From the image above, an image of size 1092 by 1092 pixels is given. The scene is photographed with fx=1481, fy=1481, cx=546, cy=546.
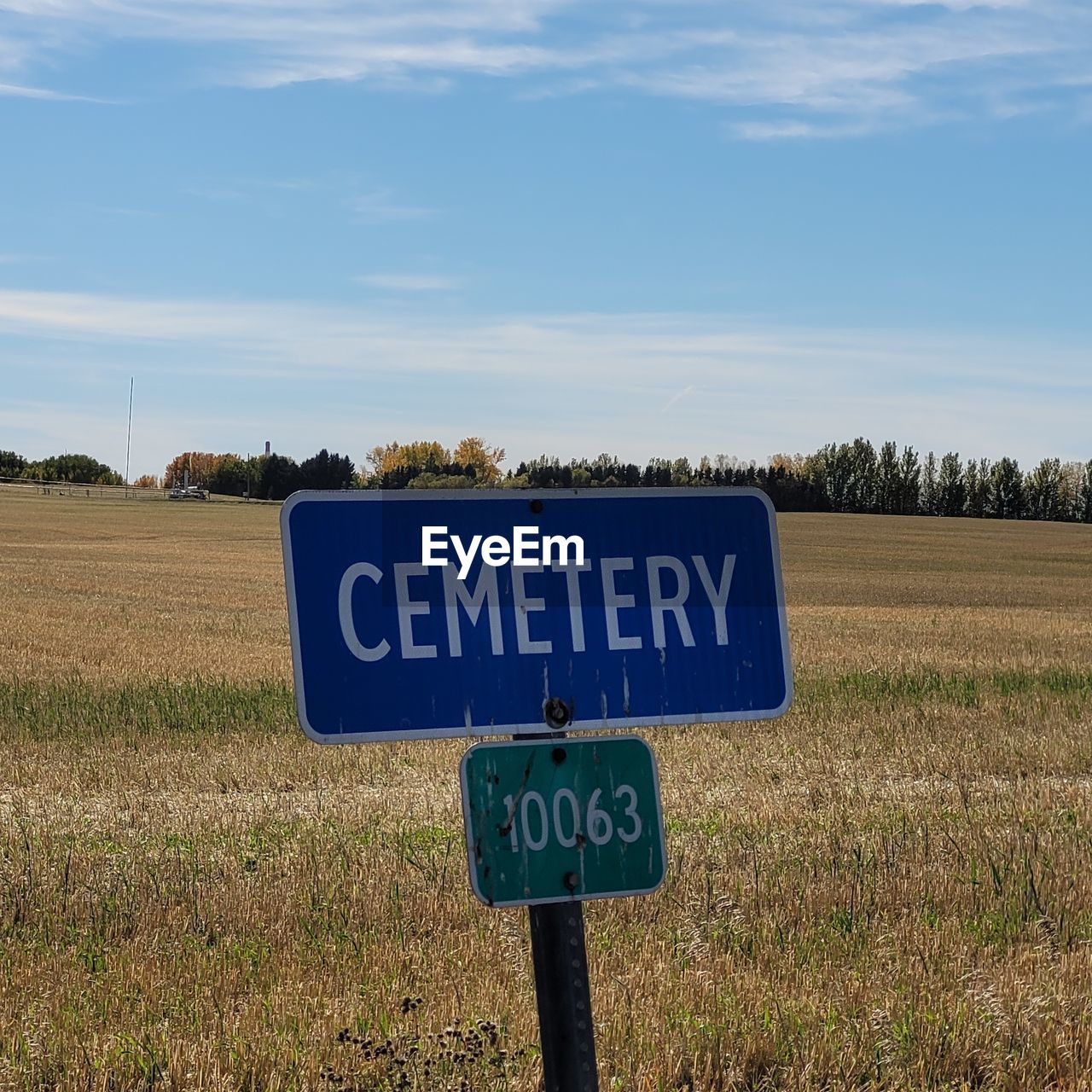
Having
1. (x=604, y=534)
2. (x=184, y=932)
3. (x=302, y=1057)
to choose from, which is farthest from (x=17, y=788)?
(x=604, y=534)

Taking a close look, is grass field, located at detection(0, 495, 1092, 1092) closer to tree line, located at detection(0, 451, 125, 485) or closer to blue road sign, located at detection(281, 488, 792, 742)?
blue road sign, located at detection(281, 488, 792, 742)

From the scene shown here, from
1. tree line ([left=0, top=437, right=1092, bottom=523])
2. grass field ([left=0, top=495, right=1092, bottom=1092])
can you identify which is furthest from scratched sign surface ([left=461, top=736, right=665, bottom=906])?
tree line ([left=0, top=437, right=1092, bottom=523])

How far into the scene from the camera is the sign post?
301cm

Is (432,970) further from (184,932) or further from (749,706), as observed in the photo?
(749,706)

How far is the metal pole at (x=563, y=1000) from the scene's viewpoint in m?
2.99

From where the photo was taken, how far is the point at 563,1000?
3012 mm

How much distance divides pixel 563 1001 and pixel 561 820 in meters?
0.36

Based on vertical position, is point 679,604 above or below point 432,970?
above

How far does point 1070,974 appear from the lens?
5531 mm

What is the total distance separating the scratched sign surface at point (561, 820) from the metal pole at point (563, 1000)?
7 centimetres

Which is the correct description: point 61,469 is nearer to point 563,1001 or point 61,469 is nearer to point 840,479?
point 840,479

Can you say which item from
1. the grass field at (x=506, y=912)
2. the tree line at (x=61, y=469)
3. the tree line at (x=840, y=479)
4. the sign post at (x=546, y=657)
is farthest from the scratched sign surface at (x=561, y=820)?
the tree line at (x=61, y=469)

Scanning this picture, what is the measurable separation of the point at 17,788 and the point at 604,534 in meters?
8.69
